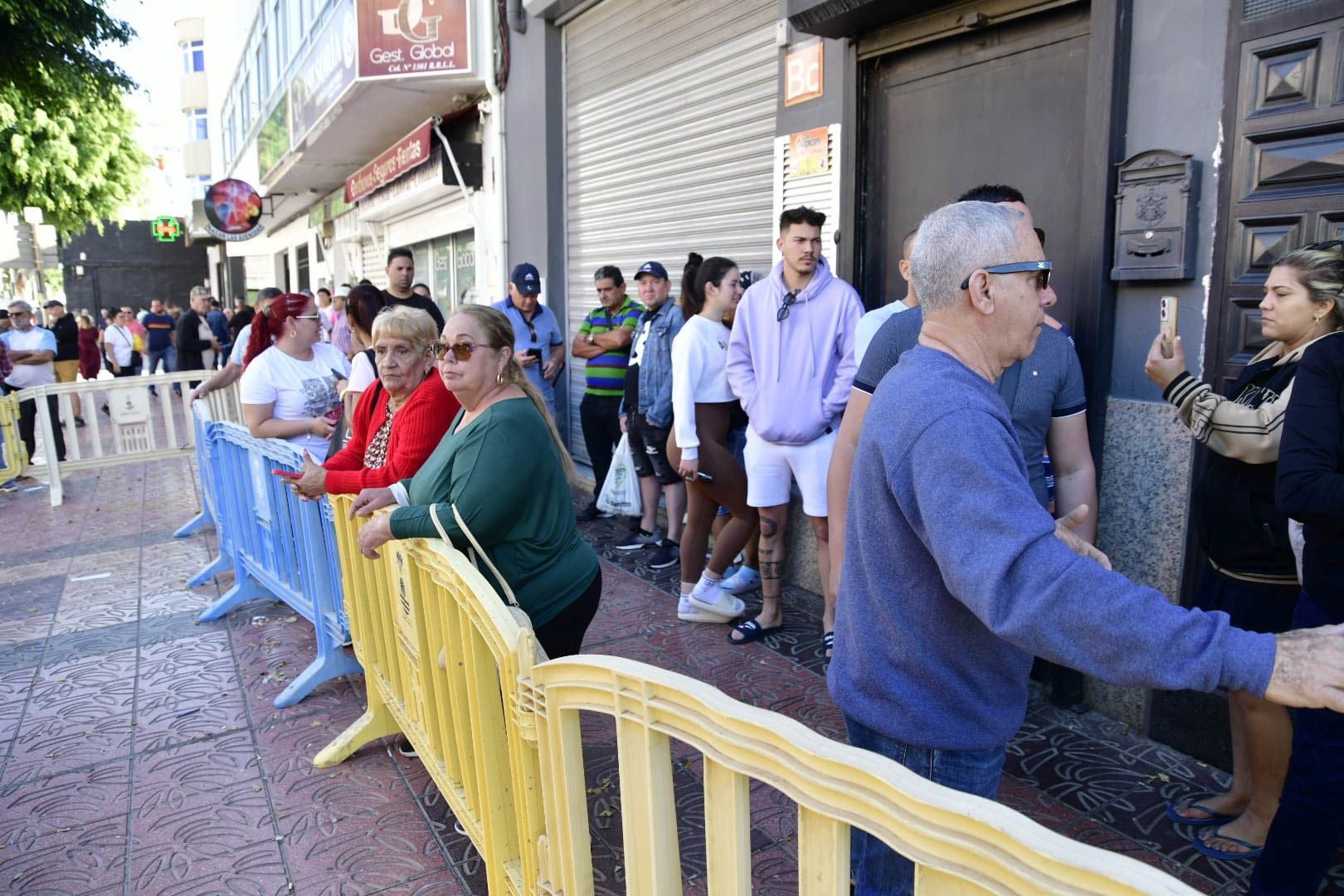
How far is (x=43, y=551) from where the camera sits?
24.5 ft

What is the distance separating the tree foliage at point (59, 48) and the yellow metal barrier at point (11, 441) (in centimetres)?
645

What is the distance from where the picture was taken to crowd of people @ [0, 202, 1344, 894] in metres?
1.49

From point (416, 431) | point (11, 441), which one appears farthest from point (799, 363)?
point (11, 441)

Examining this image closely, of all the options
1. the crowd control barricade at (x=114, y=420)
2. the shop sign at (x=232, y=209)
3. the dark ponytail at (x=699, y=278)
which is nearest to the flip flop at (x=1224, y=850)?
the dark ponytail at (x=699, y=278)

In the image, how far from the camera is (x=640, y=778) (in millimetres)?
1667

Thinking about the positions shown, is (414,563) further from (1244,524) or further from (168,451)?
(168,451)

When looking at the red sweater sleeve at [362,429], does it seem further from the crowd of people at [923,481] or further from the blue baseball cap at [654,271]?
the blue baseball cap at [654,271]

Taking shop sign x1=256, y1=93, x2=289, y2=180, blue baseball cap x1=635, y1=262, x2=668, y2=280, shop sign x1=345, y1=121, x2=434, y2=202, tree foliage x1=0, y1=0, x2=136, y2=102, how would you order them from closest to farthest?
1. blue baseball cap x1=635, y1=262, x2=668, y2=280
2. shop sign x1=345, y1=121, x2=434, y2=202
3. tree foliage x1=0, y1=0, x2=136, y2=102
4. shop sign x1=256, y1=93, x2=289, y2=180

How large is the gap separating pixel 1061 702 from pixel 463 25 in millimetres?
8748

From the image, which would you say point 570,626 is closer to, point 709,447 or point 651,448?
point 709,447

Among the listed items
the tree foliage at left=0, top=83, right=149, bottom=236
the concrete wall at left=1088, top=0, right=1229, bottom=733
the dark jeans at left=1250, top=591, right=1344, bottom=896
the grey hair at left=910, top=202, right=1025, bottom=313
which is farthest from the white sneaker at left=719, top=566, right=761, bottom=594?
the tree foliage at left=0, top=83, right=149, bottom=236

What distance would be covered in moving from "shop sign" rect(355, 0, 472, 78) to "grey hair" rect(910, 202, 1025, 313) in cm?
904

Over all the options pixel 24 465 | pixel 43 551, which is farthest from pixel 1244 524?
pixel 24 465

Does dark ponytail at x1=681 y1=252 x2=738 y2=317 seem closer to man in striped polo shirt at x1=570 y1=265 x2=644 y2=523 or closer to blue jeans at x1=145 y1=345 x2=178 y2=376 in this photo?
man in striped polo shirt at x1=570 y1=265 x2=644 y2=523
